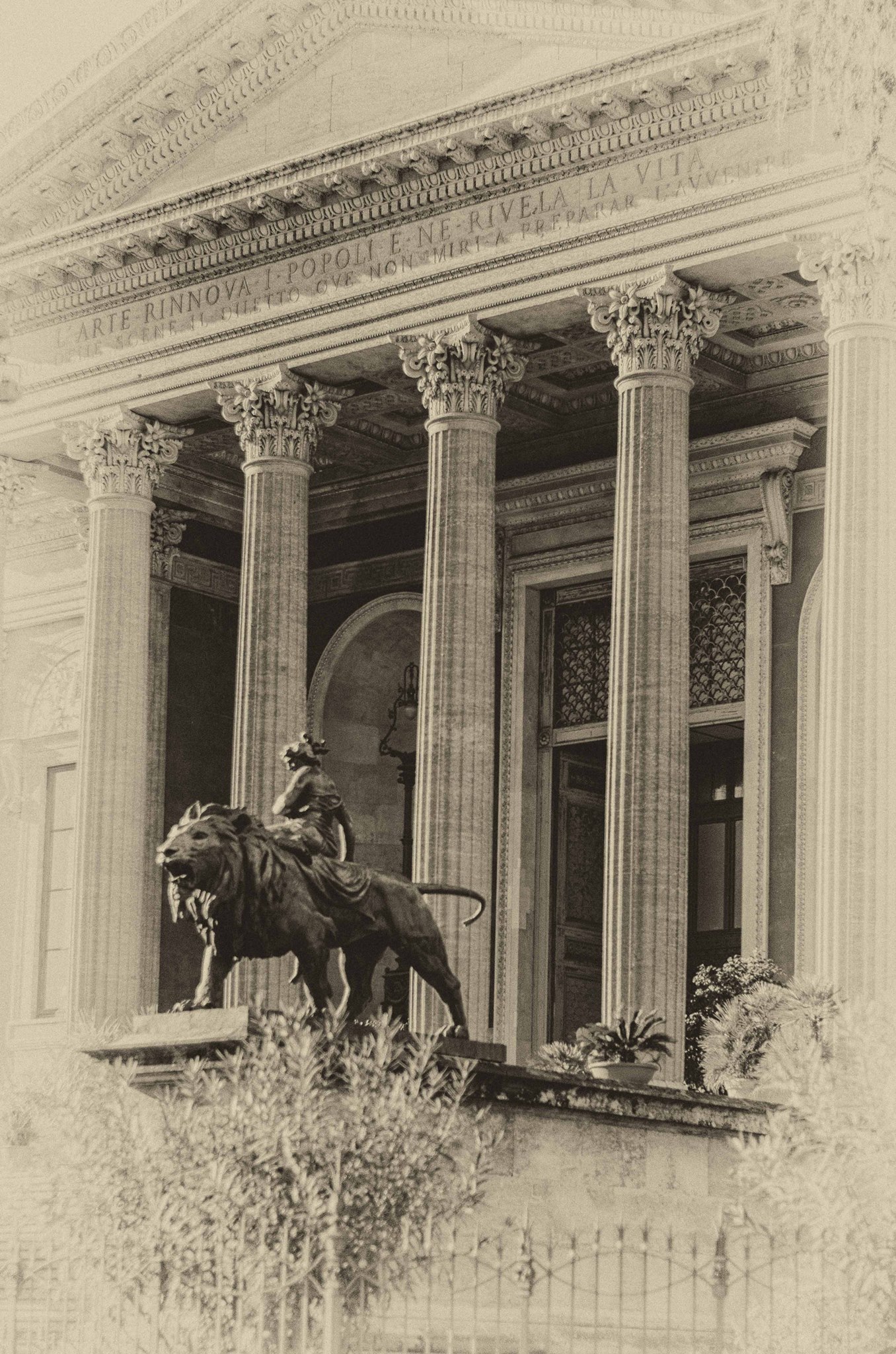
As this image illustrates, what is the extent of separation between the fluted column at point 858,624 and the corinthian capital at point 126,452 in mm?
10745

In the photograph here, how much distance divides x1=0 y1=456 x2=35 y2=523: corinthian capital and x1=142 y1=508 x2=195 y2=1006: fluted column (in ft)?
6.37

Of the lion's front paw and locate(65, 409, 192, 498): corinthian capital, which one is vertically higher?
locate(65, 409, 192, 498): corinthian capital

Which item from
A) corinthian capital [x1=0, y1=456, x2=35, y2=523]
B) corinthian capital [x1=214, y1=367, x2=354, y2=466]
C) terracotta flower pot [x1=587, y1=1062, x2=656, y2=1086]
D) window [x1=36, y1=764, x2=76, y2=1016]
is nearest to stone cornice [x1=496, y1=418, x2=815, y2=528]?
corinthian capital [x1=214, y1=367, x2=354, y2=466]

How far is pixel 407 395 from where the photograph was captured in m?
37.6

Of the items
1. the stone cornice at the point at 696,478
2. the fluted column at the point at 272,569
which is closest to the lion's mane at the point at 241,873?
the fluted column at the point at 272,569

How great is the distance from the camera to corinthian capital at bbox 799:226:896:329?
29.3m

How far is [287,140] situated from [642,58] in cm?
674

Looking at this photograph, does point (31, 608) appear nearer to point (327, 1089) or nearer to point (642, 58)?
point (642, 58)

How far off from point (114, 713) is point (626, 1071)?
1128 centimetres

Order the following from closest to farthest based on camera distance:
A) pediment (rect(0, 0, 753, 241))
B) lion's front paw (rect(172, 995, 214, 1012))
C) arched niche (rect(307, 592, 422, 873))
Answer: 1. lion's front paw (rect(172, 995, 214, 1012))
2. pediment (rect(0, 0, 753, 241))
3. arched niche (rect(307, 592, 422, 873))

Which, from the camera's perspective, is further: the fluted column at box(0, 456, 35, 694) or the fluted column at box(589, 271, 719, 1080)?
the fluted column at box(0, 456, 35, 694)

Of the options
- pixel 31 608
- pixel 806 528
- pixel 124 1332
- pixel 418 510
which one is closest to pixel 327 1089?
pixel 124 1332

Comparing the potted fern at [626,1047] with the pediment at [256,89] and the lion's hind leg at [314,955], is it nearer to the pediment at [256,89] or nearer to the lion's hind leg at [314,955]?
the lion's hind leg at [314,955]

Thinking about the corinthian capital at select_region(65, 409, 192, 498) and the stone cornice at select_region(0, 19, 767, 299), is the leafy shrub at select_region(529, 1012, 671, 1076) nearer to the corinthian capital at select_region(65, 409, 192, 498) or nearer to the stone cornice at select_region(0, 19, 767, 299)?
the stone cornice at select_region(0, 19, 767, 299)
